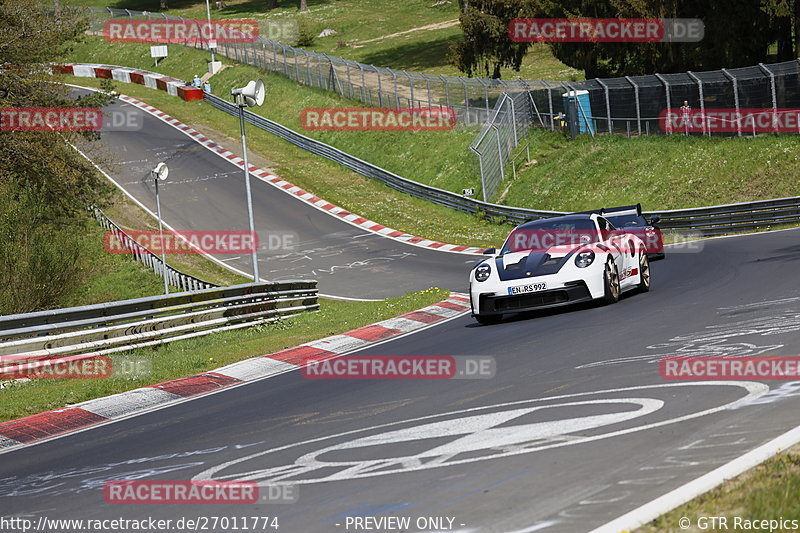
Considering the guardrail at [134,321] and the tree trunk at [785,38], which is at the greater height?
the tree trunk at [785,38]

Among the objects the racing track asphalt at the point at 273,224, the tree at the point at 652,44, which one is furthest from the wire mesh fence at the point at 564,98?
the racing track asphalt at the point at 273,224

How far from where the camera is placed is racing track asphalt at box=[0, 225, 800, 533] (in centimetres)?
532

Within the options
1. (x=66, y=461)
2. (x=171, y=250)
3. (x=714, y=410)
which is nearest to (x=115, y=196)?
(x=171, y=250)

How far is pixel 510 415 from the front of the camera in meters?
7.36

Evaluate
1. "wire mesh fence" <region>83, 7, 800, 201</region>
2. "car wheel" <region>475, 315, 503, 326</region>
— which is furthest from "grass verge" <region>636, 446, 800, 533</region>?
"wire mesh fence" <region>83, 7, 800, 201</region>

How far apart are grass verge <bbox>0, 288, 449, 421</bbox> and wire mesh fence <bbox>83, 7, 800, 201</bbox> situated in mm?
18215

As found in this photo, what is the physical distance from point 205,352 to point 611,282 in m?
6.23

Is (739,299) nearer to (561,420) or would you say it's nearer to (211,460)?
(561,420)

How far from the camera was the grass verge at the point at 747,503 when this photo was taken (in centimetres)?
427

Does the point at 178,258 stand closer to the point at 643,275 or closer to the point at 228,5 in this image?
the point at 643,275

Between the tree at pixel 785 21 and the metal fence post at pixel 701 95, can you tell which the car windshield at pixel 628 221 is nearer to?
the metal fence post at pixel 701 95

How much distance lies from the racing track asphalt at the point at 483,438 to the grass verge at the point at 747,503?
1.10ft

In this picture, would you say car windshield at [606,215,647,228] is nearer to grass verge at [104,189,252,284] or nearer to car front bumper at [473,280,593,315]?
car front bumper at [473,280,593,315]

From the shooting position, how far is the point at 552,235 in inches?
566
